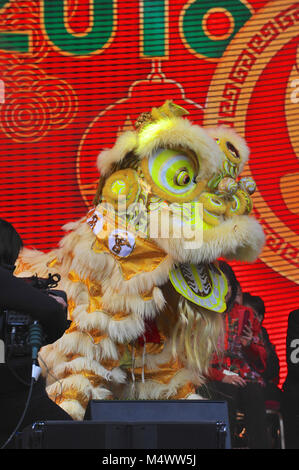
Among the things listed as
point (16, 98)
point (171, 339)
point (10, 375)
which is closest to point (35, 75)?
point (16, 98)

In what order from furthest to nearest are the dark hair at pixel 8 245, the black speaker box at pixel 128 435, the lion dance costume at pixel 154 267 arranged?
the lion dance costume at pixel 154 267 < the dark hair at pixel 8 245 < the black speaker box at pixel 128 435

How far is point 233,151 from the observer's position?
339 centimetres

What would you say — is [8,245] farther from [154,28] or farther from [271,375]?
[154,28]

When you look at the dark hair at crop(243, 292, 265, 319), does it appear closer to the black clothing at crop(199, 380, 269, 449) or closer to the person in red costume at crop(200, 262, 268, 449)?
the person in red costume at crop(200, 262, 268, 449)

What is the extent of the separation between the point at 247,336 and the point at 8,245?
82.9 inches

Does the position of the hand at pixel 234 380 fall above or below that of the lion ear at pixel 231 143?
below

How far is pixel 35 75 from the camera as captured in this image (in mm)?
4918

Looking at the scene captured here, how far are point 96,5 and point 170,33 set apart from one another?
1.68 feet

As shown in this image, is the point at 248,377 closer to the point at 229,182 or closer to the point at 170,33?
the point at 229,182

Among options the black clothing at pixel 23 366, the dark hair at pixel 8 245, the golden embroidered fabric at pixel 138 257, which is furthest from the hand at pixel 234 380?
the dark hair at pixel 8 245

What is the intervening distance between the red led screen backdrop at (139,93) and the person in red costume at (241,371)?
2.62 feet

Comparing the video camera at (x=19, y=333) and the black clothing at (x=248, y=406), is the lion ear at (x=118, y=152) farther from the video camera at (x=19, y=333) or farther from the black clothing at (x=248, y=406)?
the video camera at (x=19, y=333)

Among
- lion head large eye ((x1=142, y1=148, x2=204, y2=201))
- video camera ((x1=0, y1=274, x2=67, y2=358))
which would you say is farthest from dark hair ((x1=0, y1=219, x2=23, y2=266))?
lion head large eye ((x1=142, y1=148, x2=204, y2=201))

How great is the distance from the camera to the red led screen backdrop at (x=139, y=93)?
4844mm
